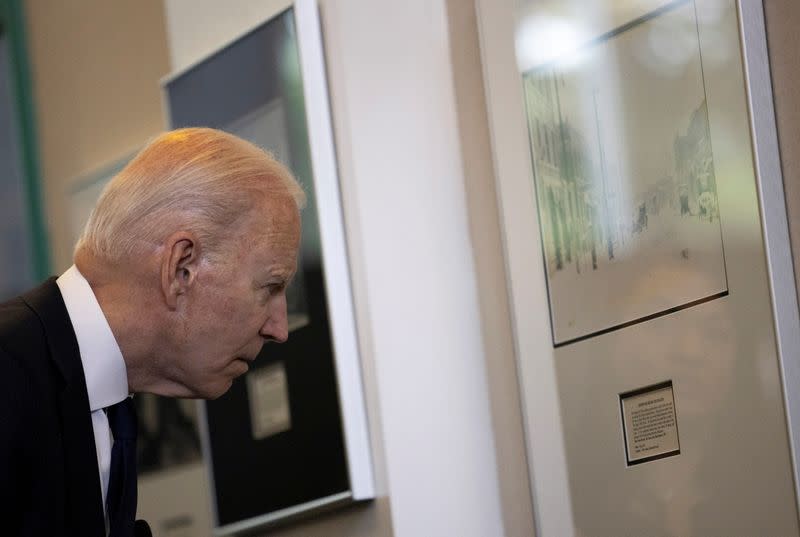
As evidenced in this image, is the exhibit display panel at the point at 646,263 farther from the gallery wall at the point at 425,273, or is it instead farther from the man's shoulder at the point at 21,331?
the man's shoulder at the point at 21,331

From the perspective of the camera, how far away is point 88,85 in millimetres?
4152

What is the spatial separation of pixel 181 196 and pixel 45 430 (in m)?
0.41

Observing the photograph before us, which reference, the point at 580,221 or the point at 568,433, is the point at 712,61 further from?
the point at 568,433

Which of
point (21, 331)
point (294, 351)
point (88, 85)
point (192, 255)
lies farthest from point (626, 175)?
point (88, 85)

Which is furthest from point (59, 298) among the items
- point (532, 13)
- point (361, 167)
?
point (532, 13)

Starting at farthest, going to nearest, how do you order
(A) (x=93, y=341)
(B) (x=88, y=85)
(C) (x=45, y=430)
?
1. (B) (x=88, y=85)
2. (A) (x=93, y=341)
3. (C) (x=45, y=430)

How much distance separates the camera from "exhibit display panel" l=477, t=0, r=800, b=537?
6.06ft

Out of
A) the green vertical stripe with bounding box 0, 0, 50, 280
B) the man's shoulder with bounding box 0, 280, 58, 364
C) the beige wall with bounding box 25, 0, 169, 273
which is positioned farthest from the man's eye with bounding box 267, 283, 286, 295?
the green vertical stripe with bounding box 0, 0, 50, 280

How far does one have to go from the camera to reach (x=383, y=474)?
242cm

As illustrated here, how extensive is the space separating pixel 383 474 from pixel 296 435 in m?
0.33

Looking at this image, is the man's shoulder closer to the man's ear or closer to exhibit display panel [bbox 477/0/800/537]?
the man's ear

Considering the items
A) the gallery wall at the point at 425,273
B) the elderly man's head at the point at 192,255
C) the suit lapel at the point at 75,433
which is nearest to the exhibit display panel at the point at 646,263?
the gallery wall at the point at 425,273

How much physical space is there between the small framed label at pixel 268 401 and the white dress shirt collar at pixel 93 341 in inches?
31.1

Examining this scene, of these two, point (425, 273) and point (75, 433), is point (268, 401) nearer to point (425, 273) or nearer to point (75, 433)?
point (425, 273)
